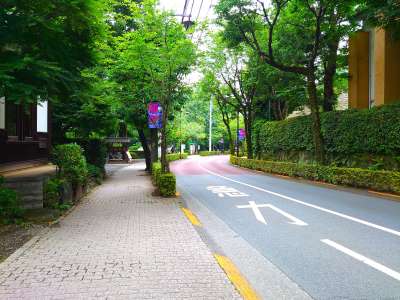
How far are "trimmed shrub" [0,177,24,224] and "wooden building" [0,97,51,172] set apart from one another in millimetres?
2876

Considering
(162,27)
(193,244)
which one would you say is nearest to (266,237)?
(193,244)

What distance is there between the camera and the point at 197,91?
1656 inches

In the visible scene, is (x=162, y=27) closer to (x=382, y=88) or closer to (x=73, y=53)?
(x=73, y=53)

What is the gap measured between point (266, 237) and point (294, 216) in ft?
8.38

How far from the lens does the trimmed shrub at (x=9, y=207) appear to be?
8.84m

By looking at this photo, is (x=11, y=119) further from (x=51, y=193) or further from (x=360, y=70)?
(x=360, y=70)

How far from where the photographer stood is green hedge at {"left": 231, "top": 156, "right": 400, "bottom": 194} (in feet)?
51.4

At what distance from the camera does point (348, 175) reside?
18641 mm

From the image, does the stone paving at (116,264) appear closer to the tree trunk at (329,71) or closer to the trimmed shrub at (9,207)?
the trimmed shrub at (9,207)

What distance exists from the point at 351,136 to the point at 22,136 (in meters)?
15.3

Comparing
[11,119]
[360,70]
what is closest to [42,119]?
[11,119]

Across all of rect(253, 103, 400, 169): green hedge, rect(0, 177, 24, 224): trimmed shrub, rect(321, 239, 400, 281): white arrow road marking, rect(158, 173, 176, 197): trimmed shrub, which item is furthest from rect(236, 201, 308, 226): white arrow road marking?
rect(253, 103, 400, 169): green hedge

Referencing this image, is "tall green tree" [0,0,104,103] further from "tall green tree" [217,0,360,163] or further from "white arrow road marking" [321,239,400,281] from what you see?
"tall green tree" [217,0,360,163]

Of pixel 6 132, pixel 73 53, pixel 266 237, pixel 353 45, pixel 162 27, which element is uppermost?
pixel 353 45
